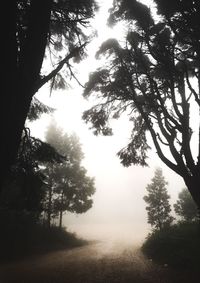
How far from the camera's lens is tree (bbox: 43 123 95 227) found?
94.1ft

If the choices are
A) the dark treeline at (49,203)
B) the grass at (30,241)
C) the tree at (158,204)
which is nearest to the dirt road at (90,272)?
the dark treeline at (49,203)

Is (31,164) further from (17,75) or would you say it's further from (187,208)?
(187,208)

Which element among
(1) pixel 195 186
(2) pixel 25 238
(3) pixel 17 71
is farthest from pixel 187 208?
(3) pixel 17 71

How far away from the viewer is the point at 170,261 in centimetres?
1283

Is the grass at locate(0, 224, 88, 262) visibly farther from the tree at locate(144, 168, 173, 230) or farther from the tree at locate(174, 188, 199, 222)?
the tree at locate(174, 188, 199, 222)

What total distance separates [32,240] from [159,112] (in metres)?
15.8

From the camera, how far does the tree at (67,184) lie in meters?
28.7

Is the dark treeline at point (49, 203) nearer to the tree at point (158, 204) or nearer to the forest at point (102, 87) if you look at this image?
the forest at point (102, 87)

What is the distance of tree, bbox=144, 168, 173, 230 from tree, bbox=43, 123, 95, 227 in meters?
13.1

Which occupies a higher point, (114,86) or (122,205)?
(122,205)

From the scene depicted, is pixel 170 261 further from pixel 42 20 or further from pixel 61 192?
pixel 61 192

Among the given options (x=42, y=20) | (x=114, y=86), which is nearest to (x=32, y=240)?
(x=114, y=86)

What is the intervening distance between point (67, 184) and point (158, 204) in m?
17.0

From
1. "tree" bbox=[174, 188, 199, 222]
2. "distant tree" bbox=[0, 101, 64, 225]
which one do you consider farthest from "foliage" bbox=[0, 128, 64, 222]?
"tree" bbox=[174, 188, 199, 222]
